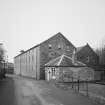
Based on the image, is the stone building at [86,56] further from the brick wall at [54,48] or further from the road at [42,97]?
the road at [42,97]

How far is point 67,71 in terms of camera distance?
3017 cm

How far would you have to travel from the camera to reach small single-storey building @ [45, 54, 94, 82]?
29773mm

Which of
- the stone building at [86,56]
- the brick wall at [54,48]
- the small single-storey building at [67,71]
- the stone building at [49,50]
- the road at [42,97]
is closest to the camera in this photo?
the road at [42,97]

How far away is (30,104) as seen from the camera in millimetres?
11656

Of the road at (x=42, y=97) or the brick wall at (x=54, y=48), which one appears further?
the brick wall at (x=54, y=48)

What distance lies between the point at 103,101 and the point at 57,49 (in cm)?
2722

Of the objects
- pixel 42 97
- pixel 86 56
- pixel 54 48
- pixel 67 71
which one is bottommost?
pixel 42 97

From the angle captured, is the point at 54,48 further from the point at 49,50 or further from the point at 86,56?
the point at 86,56

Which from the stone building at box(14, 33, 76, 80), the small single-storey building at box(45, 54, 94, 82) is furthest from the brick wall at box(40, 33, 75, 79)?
the small single-storey building at box(45, 54, 94, 82)

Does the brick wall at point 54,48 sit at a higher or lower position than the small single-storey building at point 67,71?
higher

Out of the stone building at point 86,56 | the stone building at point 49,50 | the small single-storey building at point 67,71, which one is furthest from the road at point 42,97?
the stone building at point 86,56

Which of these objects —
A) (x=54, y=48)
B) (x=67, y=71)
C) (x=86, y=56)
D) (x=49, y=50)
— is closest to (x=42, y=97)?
(x=67, y=71)

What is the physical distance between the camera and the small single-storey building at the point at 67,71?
29.8 metres

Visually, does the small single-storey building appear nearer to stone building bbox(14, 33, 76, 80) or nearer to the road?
stone building bbox(14, 33, 76, 80)
